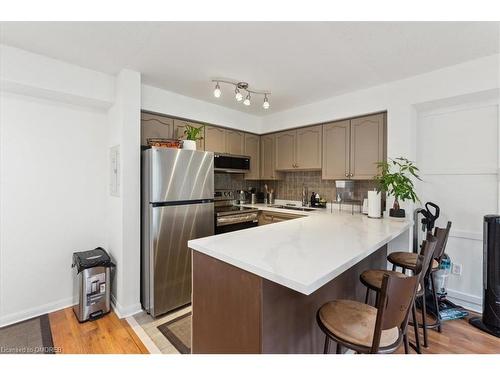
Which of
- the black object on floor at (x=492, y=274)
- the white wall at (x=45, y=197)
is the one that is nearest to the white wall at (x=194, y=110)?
the white wall at (x=45, y=197)

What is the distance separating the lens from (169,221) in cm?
242

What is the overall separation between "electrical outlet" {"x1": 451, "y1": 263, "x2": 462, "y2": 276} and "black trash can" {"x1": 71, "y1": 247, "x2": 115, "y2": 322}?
3.56 m

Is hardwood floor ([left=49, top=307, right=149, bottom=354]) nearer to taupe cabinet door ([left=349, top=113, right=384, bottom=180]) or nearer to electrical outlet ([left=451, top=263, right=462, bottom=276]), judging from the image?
taupe cabinet door ([left=349, top=113, right=384, bottom=180])

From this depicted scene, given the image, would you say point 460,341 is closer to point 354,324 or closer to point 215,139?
point 354,324

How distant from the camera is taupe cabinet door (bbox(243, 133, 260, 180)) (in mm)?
3916

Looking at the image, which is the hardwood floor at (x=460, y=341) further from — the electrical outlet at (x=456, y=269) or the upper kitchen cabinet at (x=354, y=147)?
the upper kitchen cabinet at (x=354, y=147)

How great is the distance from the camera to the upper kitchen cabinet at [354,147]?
2.82m

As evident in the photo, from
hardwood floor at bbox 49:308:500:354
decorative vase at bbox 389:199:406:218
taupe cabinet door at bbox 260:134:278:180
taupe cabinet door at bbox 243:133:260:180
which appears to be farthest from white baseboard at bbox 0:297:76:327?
decorative vase at bbox 389:199:406:218

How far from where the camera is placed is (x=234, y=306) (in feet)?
4.05

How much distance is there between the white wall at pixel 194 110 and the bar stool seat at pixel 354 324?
2.65 m

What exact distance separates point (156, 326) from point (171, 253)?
2.14 ft
